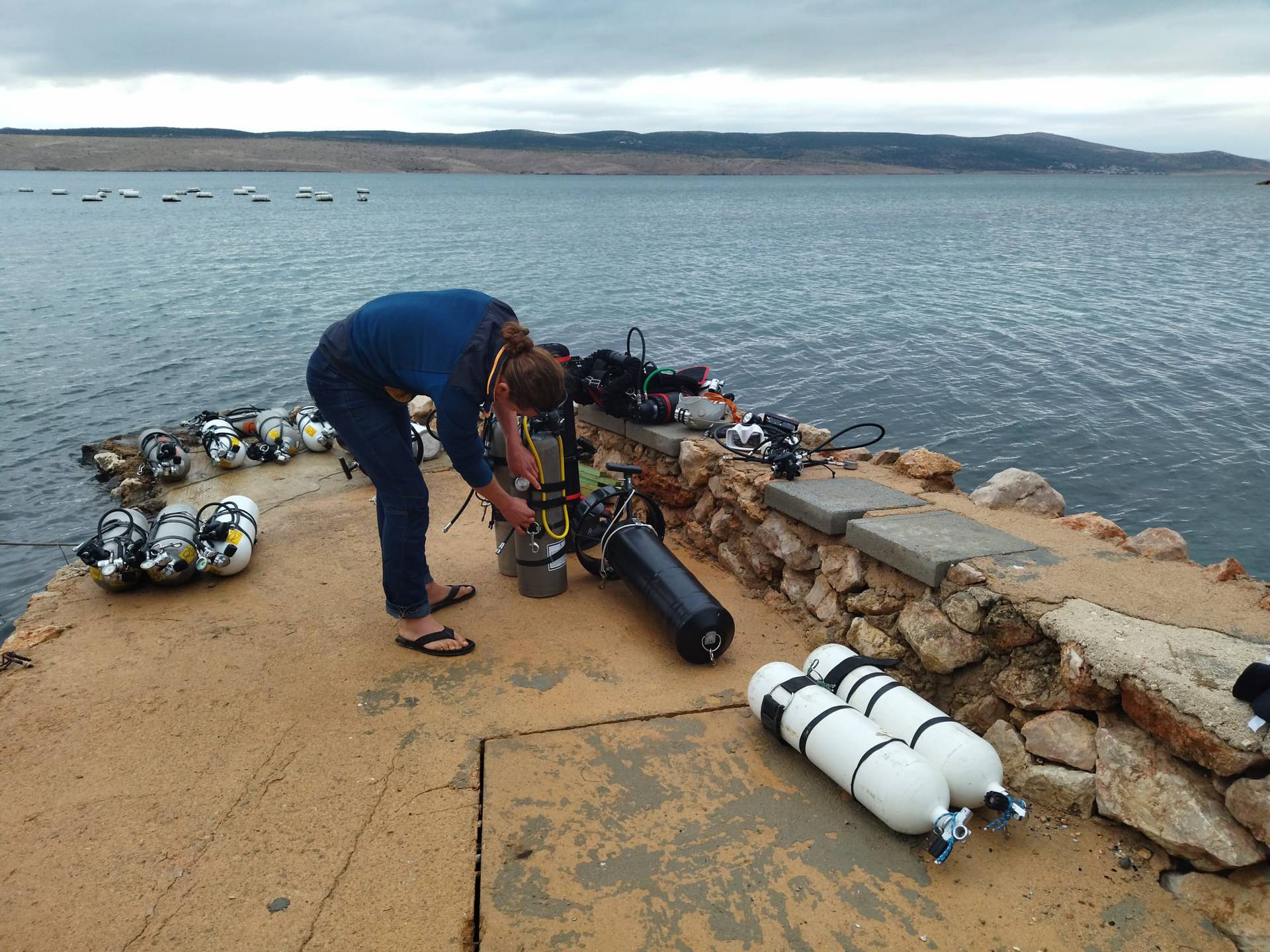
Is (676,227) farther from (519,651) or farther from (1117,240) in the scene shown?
A: (519,651)

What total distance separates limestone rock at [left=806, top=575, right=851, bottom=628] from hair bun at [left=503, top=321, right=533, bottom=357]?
2561mm

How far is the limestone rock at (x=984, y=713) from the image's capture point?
4020 mm

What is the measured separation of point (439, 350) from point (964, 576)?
2892mm

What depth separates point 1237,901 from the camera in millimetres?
2957

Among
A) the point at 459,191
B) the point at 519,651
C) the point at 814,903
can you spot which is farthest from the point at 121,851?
the point at 459,191

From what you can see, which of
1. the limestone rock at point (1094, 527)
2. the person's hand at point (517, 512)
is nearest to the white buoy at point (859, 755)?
the person's hand at point (517, 512)

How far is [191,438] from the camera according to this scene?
11594 mm

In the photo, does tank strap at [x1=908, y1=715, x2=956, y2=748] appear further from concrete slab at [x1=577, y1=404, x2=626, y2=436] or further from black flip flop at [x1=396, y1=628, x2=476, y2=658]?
concrete slab at [x1=577, y1=404, x2=626, y2=436]

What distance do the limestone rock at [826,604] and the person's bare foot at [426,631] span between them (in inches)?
88.0

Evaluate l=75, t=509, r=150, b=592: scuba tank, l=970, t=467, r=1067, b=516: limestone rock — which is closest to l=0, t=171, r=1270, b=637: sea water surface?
l=75, t=509, r=150, b=592: scuba tank

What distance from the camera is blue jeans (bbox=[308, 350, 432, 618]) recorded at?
420 centimetres

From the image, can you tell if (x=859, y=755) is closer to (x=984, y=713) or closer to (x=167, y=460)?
(x=984, y=713)

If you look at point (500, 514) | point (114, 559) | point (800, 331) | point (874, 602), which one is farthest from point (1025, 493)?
point (800, 331)

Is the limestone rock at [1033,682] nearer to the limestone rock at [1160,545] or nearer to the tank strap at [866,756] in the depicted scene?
the tank strap at [866,756]
